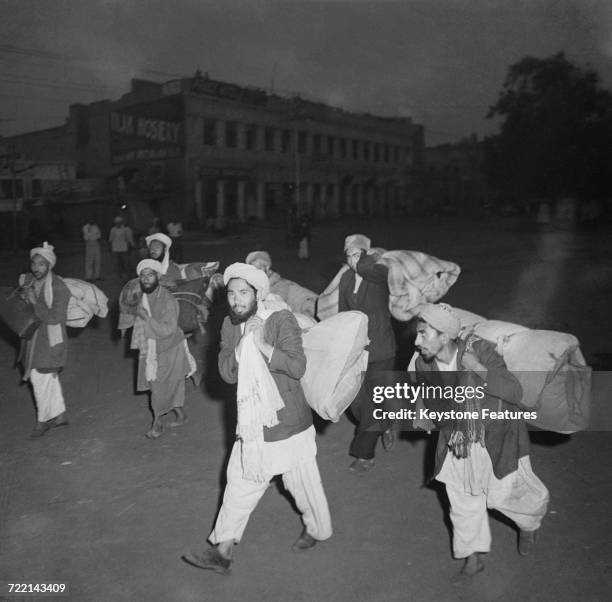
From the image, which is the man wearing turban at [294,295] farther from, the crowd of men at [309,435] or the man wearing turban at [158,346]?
the crowd of men at [309,435]

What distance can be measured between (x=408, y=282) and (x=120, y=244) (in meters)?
13.1

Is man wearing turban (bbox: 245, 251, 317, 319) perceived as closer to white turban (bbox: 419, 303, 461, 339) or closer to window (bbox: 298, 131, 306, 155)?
white turban (bbox: 419, 303, 461, 339)

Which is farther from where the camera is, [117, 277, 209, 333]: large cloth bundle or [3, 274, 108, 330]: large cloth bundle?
[3, 274, 108, 330]: large cloth bundle

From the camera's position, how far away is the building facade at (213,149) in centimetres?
4259

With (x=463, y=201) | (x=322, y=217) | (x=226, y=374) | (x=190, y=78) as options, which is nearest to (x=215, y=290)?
(x=226, y=374)

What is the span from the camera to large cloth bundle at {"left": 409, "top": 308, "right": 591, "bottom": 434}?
11.2 feet

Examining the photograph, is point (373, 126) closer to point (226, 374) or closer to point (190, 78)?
point (190, 78)

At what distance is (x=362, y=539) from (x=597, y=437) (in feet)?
9.29

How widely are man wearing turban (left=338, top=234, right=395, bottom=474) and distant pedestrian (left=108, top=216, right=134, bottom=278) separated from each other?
13.0 meters

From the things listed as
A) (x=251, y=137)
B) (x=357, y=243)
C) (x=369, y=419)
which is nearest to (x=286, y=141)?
(x=251, y=137)

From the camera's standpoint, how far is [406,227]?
149 ft

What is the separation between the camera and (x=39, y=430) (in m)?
6.00

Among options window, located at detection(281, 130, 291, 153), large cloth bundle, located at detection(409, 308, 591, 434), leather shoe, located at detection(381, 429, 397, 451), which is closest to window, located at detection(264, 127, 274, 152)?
window, located at detection(281, 130, 291, 153)

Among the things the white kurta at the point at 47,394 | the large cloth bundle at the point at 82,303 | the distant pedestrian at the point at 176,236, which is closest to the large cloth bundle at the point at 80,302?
the large cloth bundle at the point at 82,303
